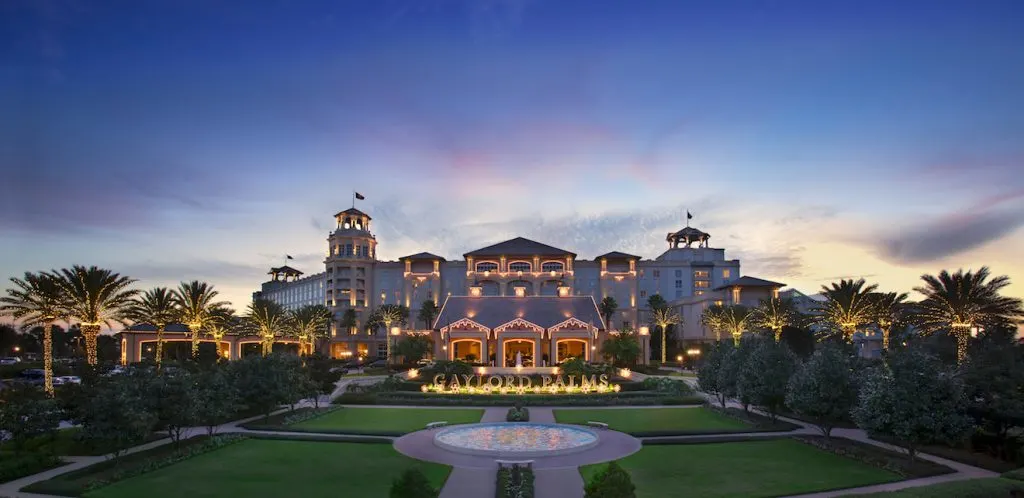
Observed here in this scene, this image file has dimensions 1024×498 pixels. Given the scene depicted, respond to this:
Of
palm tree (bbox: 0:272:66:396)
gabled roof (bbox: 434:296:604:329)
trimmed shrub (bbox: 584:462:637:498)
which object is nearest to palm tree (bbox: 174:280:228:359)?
palm tree (bbox: 0:272:66:396)

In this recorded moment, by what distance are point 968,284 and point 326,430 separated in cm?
4311

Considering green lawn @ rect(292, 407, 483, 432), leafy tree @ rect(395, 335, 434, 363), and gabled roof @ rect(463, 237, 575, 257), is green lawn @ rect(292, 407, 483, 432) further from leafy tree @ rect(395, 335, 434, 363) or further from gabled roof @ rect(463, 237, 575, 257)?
gabled roof @ rect(463, 237, 575, 257)

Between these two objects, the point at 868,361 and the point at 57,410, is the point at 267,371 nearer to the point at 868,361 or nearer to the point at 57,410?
the point at 57,410

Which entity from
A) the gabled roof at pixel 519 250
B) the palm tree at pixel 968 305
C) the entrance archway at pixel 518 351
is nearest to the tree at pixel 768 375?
the palm tree at pixel 968 305

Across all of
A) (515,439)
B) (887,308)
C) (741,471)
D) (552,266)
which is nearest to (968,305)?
(887,308)

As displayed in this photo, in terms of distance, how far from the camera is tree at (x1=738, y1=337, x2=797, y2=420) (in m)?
36.6

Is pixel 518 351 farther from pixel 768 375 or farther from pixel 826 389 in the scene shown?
pixel 826 389

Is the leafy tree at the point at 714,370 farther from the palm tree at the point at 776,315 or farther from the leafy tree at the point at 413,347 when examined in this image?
the leafy tree at the point at 413,347

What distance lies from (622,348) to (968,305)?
123ft

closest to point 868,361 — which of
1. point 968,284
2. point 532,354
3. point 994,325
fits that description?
point 968,284

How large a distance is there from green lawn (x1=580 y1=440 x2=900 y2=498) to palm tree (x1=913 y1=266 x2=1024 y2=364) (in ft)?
64.7

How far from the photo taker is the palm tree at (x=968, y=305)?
42.8 meters

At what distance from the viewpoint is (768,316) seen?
242 feet

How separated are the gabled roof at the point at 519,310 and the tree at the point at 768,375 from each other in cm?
4387
